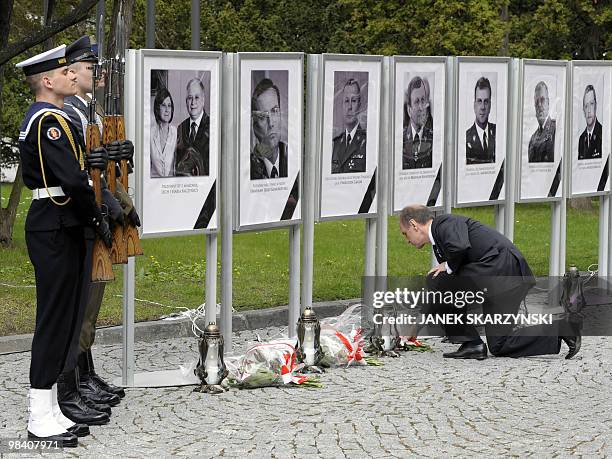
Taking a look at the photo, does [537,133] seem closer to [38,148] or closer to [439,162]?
[439,162]

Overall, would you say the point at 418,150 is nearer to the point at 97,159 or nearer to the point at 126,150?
the point at 126,150

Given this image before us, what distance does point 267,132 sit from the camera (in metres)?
10.0

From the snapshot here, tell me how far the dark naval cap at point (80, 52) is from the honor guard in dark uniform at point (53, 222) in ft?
0.18

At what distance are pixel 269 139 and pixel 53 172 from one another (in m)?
2.96

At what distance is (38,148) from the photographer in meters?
7.35

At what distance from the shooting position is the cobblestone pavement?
736cm

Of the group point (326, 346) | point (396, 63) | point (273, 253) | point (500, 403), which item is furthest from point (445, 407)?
point (273, 253)

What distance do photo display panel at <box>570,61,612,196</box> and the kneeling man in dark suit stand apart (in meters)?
3.02

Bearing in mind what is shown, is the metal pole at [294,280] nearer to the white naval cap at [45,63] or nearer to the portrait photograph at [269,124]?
the portrait photograph at [269,124]

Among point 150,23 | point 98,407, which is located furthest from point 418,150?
point 150,23

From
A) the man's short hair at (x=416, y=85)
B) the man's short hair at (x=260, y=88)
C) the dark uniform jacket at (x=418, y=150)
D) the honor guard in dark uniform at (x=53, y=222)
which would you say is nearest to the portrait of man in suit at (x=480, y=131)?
the dark uniform jacket at (x=418, y=150)

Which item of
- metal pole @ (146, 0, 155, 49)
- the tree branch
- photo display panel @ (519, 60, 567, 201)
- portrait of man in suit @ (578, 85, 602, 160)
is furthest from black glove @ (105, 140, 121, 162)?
metal pole @ (146, 0, 155, 49)

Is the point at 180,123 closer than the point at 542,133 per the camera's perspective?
Yes

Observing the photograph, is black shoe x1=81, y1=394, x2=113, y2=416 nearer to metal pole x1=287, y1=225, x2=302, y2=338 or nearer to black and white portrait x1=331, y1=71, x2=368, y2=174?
metal pole x1=287, y1=225, x2=302, y2=338
